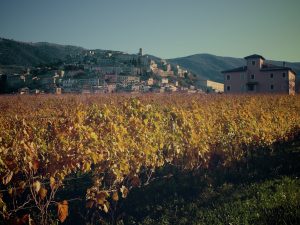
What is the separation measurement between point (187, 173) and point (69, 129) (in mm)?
4636

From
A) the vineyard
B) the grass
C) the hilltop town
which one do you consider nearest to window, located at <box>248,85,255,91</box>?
the vineyard

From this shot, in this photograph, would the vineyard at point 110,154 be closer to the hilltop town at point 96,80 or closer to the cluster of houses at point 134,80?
the cluster of houses at point 134,80

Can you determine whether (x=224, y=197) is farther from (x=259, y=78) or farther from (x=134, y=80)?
(x=134, y=80)

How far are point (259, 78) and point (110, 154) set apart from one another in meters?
59.3

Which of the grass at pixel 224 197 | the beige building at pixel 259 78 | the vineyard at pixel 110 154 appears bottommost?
the grass at pixel 224 197

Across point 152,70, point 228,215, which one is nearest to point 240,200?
point 228,215

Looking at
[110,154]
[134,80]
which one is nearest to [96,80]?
[134,80]

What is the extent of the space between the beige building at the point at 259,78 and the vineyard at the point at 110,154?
51.5 metres

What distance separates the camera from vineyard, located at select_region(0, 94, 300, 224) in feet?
19.1

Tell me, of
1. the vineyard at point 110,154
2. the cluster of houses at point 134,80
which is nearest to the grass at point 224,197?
the vineyard at point 110,154

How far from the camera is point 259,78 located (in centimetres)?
6169

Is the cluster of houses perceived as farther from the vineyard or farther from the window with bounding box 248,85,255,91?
the vineyard

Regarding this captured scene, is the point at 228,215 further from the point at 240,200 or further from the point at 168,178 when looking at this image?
the point at 168,178

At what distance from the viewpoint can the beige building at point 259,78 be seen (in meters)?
60.5
